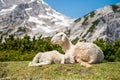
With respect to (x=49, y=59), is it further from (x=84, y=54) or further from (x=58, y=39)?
(x=84, y=54)

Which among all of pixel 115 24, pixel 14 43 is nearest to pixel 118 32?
pixel 115 24

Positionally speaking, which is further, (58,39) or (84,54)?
(58,39)

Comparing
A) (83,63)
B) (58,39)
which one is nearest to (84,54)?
(83,63)

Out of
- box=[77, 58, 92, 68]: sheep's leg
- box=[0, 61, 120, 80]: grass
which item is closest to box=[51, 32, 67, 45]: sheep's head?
box=[77, 58, 92, 68]: sheep's leg

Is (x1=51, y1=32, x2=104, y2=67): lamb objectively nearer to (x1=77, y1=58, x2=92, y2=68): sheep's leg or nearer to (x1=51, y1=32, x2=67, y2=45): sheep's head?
(x1=77, y1=58, x2=92, y2=68): sheep's leg

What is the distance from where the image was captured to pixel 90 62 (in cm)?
1955

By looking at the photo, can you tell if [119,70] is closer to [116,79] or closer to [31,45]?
[116,79]

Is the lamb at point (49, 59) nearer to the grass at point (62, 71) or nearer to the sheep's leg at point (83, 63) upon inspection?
the sheep's leg at point (83, 63)

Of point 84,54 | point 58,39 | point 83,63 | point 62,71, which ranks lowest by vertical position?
point 62,71

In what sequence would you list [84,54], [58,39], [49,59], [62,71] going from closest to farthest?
[62,71] < [49,59] < [84,54] < [58,39]

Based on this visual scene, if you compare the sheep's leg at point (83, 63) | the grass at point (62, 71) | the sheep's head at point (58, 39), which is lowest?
the grass at point (62, 71)

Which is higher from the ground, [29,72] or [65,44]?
[65,44]

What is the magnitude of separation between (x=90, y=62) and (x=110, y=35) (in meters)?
167

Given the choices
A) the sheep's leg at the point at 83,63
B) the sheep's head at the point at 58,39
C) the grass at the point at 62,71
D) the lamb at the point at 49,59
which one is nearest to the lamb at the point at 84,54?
the sheep's leg at the point at 83,63
